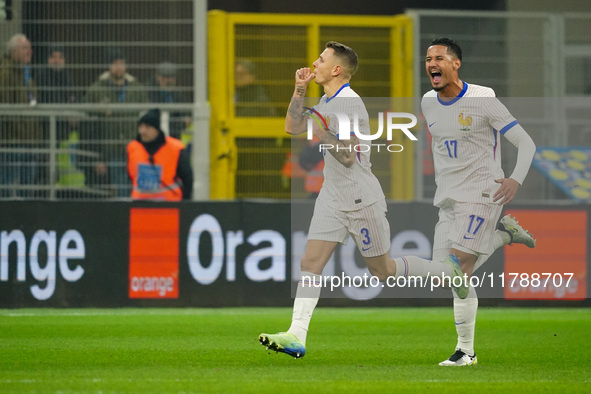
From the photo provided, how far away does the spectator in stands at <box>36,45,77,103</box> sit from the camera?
45.0ft

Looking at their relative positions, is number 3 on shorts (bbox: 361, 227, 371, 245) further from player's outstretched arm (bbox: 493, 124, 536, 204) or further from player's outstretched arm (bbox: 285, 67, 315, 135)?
player's outstretched arm (bbox: 493, 124, 536, 204)

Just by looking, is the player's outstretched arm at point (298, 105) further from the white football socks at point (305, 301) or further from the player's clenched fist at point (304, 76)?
the white football socks at point (305, 301)

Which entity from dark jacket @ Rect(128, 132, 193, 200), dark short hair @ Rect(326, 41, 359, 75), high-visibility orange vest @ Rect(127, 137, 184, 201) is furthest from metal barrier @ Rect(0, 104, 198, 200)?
dark short hair @ Rect(326, 41, 359, 75)

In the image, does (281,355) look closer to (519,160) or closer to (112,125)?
(519,160)

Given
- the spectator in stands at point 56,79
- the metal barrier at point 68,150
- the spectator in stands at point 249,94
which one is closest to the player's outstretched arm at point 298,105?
the metal barrier at point 68,150

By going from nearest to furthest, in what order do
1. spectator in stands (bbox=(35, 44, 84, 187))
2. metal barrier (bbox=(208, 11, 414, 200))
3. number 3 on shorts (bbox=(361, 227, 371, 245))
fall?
number 3 on shorts (bbox=(361, 227, 371, 245)), spectator in stands (bbox=(35, 44, 84, 187)), metal barrier (bbox=(208, 11, 414, 200))

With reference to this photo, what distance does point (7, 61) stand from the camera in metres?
13.7

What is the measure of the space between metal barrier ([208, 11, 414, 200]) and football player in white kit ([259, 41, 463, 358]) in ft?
19.7

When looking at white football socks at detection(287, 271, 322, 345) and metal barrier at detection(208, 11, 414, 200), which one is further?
metal barrier at detection(208, 11, 414, 200)

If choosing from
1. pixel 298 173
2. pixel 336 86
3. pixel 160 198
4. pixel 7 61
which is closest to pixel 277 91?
pixel 298 173

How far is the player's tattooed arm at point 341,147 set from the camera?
807cm

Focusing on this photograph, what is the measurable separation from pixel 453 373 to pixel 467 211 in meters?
1.13

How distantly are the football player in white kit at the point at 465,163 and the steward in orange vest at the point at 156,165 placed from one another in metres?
5.52

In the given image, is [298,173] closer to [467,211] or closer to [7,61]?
[7,61]
